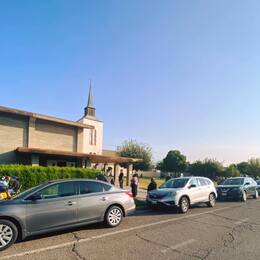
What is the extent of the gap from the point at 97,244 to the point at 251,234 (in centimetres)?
432

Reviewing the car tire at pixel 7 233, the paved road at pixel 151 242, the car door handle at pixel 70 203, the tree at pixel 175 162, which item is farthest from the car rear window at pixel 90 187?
the tree at pixel 175 162

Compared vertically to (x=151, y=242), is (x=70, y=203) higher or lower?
higher

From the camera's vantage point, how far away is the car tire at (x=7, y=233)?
659 centimetres

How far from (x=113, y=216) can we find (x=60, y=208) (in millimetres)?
1903

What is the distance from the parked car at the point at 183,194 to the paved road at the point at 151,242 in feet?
7.59

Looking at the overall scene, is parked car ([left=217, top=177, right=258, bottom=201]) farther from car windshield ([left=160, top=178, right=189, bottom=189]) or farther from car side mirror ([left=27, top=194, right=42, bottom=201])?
car side mirror ([left=27, top=194, right=42, bottom=201])

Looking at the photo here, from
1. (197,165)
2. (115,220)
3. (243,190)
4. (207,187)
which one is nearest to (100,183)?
(115,220)

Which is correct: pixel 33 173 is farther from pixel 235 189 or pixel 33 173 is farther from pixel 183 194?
pixel 235 189

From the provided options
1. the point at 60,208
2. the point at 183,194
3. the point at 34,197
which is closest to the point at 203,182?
the point at 183,194

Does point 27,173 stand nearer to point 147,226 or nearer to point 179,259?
point 147,226

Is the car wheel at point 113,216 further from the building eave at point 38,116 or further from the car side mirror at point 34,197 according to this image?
the building eave at point 38,116

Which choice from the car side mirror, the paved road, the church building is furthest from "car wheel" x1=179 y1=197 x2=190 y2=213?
the church building

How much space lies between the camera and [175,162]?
85.8 meters

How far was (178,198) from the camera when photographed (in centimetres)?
1245
